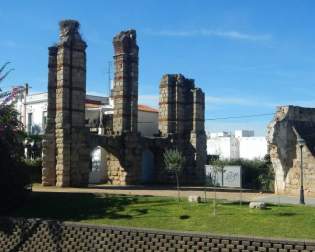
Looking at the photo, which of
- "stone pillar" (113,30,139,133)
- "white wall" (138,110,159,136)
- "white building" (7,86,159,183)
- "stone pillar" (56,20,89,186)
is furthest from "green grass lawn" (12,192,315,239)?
"white wall" (138,110,159,136)

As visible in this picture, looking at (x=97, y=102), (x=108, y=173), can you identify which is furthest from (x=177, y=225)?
(x=97, y=102)

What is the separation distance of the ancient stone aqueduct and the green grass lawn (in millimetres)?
14551

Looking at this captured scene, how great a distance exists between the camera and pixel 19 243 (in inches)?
665

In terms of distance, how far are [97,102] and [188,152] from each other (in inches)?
710

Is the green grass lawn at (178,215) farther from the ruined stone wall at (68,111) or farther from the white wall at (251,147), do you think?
the white wall at (251,147)

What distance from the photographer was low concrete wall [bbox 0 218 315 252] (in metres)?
13.0

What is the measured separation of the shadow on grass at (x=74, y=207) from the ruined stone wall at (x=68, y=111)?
12909 mm

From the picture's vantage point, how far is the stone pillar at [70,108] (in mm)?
36969

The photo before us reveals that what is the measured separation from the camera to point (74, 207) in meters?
20.7

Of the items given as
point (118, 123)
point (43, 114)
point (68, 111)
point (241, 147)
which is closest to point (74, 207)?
point (68, 111)

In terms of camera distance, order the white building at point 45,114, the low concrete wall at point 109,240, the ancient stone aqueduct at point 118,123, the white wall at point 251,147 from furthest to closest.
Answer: the white wall at point 251,147, the white building at point 45,114, the ancient stone aqueduct at point 118,123, the low concrete wall at point 109,240

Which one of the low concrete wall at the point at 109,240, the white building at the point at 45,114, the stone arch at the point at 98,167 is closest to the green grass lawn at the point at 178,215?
the low concrete wall at the point at 109,240

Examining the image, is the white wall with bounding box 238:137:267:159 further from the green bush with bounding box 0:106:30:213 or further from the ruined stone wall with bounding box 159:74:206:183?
the green bush with bounding box 0:106:30:213

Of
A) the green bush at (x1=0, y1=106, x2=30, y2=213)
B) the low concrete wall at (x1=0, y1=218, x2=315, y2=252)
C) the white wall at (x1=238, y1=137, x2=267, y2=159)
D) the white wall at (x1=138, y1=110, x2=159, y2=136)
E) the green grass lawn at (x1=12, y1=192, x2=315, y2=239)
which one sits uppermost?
the white wall at (x1=138, y1=110, x2=159, y2=136)
